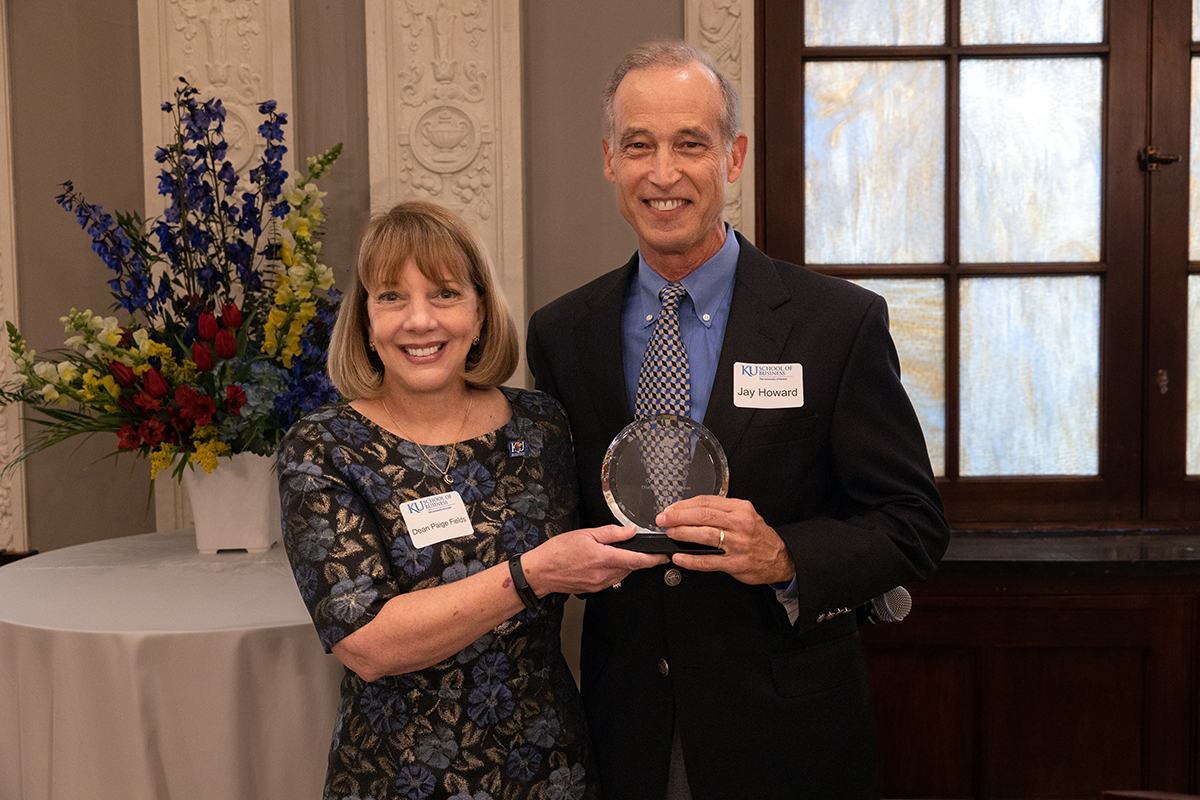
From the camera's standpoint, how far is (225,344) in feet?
7.14

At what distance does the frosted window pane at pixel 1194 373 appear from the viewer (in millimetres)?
2951

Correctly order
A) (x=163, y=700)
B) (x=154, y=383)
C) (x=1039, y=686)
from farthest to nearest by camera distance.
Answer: (x=1039, y=686), (x=154, y=383), (x=163, y=700)

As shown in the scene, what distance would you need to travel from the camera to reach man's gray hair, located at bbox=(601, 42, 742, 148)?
1.55 meters

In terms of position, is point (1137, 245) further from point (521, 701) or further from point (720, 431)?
point (521, 701)

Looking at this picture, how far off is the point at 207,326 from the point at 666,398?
4.01ft

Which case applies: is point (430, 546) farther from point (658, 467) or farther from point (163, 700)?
point (163, 700)

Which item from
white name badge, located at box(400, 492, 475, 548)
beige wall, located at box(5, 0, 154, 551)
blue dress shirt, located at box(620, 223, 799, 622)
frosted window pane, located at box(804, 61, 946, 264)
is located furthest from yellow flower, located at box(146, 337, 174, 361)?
frosted window pane, located at box(804, 61, 946, 264)

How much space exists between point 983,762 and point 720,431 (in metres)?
1.89

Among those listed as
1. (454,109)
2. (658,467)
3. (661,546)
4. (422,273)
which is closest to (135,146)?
(454,109)

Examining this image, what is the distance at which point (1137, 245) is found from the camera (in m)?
2.93

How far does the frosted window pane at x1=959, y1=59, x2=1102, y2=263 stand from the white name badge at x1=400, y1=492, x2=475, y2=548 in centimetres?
217

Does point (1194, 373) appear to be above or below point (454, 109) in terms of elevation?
below

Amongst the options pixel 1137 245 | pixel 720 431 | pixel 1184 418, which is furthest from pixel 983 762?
pixel 720 431

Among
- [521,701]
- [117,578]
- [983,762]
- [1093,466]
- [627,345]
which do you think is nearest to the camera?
[521,701]
